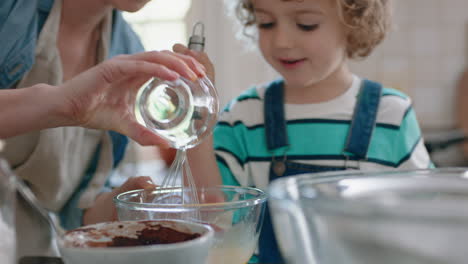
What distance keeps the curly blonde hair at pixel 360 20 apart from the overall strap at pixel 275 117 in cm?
16

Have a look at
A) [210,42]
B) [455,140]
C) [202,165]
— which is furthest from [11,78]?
[455,140]

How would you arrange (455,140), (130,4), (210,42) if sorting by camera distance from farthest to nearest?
(455,140), (210,42), (130,4)

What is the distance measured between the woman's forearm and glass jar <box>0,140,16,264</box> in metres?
0.30

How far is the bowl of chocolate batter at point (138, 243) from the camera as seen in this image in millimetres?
372

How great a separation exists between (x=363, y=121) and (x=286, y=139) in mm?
167

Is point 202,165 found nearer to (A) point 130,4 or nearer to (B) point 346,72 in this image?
(A) point 130,4

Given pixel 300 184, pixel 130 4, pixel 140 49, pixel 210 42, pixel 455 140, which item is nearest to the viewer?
pixel 300 184

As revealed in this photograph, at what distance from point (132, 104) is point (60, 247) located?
380 mm

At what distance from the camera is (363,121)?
1083mm

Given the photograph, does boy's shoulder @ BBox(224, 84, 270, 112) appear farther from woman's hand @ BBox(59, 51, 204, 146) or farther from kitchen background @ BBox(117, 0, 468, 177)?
kitchen background @ BBox(117, 0, 468, 177)

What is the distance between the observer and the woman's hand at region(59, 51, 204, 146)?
62 cm

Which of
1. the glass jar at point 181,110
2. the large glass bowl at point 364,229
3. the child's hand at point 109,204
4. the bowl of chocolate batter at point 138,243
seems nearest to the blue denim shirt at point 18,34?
the child's hand at point 109,204

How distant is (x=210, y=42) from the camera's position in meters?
1.76

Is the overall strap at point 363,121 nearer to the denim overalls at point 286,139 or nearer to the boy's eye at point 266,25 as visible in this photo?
the denim overalls at point 286,139
